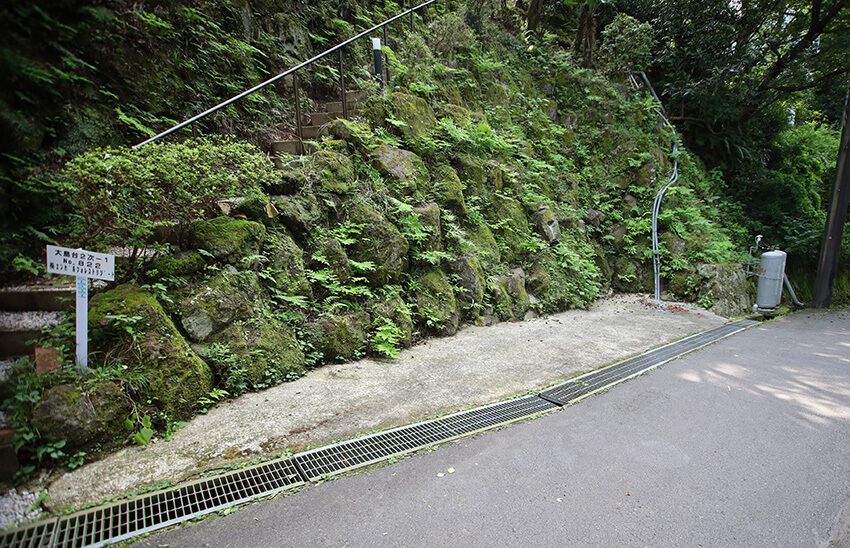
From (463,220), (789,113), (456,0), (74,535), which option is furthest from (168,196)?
(789,113)

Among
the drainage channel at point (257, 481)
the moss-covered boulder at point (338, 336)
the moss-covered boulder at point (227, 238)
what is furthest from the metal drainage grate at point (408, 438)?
the moss-covered boulder at point (227, 238)

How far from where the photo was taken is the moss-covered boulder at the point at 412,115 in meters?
6.95

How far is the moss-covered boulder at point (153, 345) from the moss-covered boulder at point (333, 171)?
8.75 ft

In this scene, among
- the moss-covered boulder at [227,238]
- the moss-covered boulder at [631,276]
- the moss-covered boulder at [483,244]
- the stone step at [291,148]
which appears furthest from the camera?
the moss-covered boulder at [631,276]

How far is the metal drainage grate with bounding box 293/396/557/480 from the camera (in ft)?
9.28

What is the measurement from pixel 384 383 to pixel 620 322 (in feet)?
16.7

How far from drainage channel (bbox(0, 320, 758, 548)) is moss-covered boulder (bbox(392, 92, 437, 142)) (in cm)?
496

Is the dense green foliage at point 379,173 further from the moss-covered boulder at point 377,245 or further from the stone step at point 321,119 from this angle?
the stone step at point 321,119

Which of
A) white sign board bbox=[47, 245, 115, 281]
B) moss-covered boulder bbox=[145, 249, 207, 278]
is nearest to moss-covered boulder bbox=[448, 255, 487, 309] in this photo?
moss-covered boulder bbox=[145, 249, 207, 278]

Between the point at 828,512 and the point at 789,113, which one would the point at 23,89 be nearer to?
the point at 828,512

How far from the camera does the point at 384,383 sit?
13.6ft

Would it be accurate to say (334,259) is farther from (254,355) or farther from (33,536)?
(33,536)

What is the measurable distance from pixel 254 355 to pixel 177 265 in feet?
3.72

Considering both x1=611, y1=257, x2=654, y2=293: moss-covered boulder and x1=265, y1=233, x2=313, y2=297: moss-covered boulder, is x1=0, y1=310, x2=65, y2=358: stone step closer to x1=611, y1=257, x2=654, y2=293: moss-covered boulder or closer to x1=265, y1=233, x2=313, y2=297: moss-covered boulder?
x1=265, y1=233, x2=313, y2=297: moss-covered boulder
